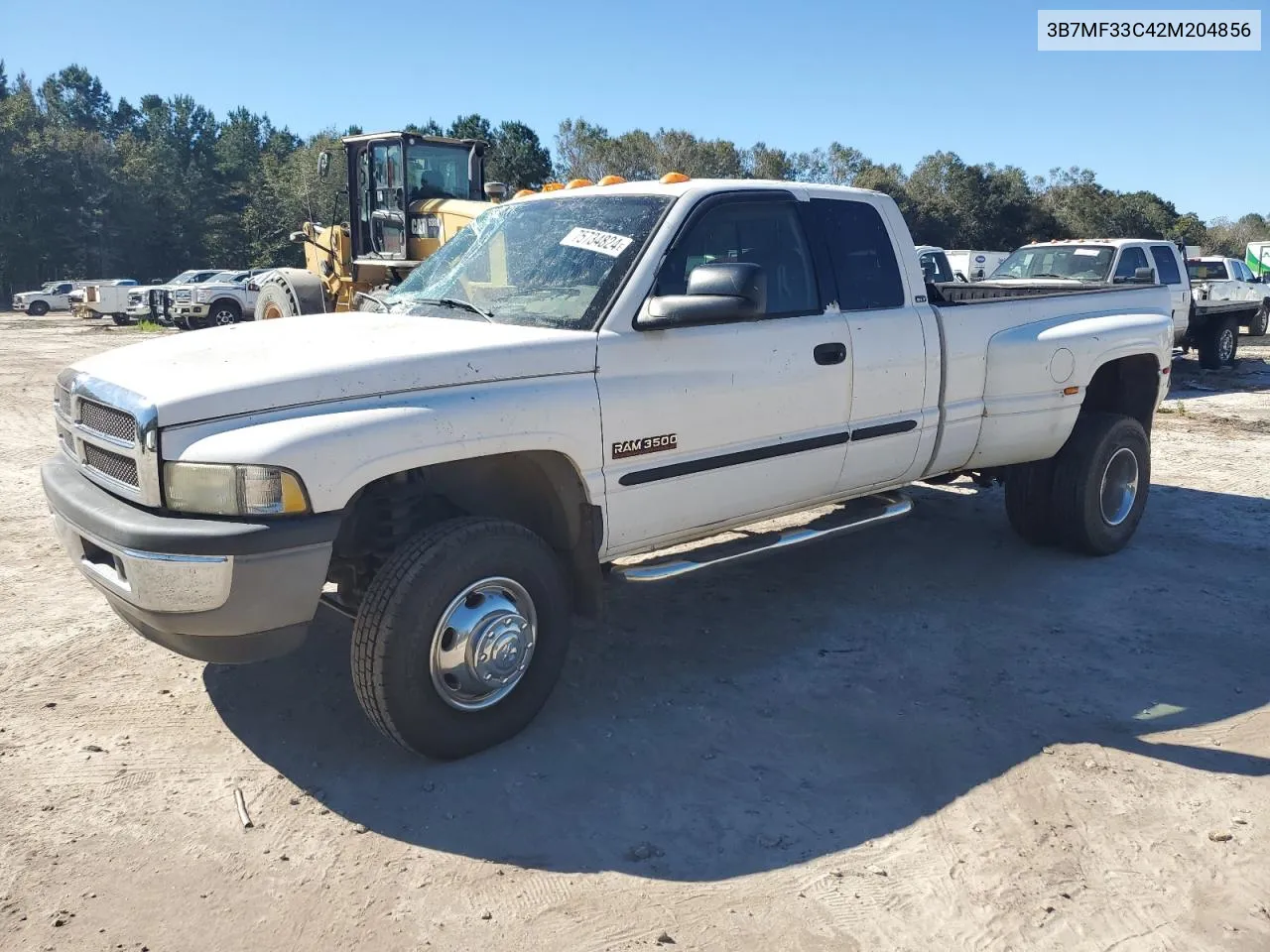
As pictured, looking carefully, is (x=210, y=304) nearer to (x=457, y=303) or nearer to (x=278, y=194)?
(x=457, y=303)

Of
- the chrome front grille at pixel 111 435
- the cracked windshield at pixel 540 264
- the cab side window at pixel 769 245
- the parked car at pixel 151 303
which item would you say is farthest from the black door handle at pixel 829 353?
the parked car at pixel 151 303

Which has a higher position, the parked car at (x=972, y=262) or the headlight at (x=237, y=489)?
the parked car at (x=972, y=262)

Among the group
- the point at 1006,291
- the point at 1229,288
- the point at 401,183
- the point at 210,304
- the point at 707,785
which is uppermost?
the point at 401,183

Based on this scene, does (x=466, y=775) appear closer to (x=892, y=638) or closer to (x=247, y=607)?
(x=247, y=607)

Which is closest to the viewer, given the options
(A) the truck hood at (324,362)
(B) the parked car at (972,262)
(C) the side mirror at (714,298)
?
(A) the truck hood at (324,362)

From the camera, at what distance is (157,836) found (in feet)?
10.8

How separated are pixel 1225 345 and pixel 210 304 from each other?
868 inches

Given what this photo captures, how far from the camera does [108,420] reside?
353cm

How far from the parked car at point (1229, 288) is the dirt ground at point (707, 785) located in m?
13.0

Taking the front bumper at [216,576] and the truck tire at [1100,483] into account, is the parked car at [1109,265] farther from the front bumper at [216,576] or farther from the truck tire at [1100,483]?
the front bumper at [216,576]

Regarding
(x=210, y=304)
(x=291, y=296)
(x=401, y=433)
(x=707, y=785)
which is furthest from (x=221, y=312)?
(x=707, y=785)

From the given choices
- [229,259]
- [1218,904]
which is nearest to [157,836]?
[1218,904]

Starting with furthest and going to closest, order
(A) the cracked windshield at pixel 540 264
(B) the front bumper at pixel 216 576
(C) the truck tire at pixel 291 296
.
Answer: (C) the truck tire at pixel 291 296 < (A) the cracked windshield at pixel 540 264 < (B) the front bumper at pixel 216 576

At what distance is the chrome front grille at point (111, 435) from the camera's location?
3.24m
